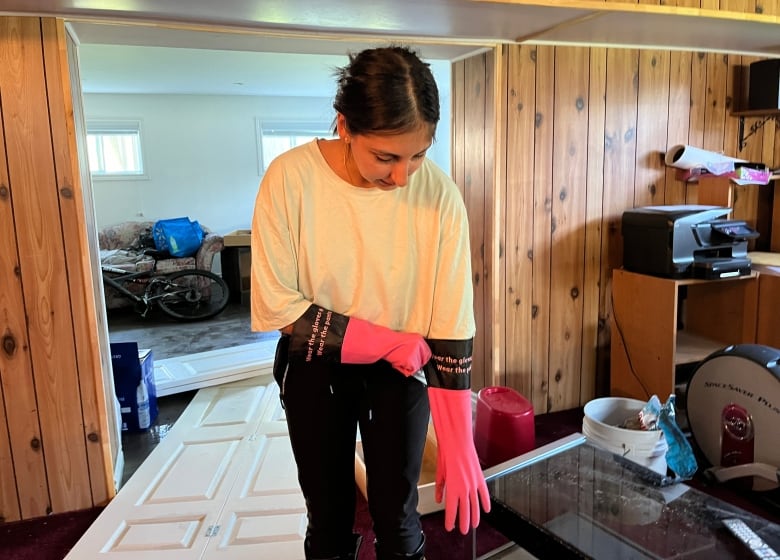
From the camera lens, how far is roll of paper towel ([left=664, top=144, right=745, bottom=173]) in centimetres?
273

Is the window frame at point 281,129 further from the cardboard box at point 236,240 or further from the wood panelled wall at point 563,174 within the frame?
the wood panelled wall at point 563,174

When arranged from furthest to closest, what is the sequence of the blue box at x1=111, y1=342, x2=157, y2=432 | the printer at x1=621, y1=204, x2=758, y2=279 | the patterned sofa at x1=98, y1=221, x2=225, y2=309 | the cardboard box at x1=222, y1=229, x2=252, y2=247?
the cardboard box at x1=222, y1=229, x2=252, y2=247, the patterned sofa at x1=98, y1=221, x2=225, y2=309, the blue box at x1=111, y1=342, x2=157, y2=432, the printer at x1=621, y1=204, x2=758, y2=279

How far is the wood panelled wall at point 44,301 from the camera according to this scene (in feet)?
6.14

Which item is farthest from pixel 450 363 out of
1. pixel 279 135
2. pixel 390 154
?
pixel 279 135

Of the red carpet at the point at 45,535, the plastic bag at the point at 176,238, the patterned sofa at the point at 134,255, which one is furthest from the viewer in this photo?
the plastic bag at the point at 176,238

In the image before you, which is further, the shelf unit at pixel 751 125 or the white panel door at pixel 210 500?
the shelf unit at pixel 751 125

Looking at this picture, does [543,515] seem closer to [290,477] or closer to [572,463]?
[572,463]

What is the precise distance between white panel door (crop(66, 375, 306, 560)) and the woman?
88cm

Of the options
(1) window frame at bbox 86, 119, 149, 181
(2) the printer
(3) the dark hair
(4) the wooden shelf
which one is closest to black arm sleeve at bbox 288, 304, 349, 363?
(3) the dark hair

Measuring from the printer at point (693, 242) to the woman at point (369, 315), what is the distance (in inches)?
67.3

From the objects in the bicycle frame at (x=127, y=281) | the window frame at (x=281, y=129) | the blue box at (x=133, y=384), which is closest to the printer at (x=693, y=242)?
the blue box at (x=133, y=384)

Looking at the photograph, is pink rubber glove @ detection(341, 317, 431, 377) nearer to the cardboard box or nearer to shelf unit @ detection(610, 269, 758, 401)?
shelf unit @ detection(610, 269, 758, 401)

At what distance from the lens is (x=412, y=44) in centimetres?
228

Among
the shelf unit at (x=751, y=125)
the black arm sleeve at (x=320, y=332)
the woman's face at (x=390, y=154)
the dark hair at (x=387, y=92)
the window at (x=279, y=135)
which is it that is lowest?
the black arm sleeve at (x=320, y=332)
